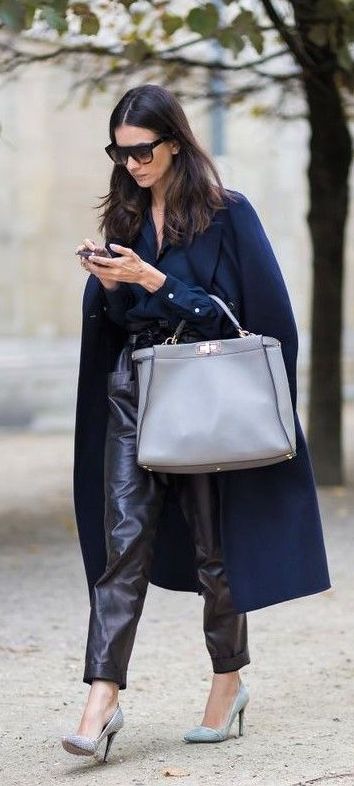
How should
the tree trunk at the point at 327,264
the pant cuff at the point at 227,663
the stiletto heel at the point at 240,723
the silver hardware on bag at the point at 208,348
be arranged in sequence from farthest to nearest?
the tree trunk at the point at 327,264 → the stiletto heel at the point at 240,723 → the pant cuff at the point at 227,663 → the silver hardware on bag at the point at 208,348

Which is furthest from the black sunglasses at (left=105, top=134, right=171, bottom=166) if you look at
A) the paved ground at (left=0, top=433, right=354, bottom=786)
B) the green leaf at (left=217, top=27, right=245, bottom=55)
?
the green leaf at (left=217, top=27, right=245, bottom=55)

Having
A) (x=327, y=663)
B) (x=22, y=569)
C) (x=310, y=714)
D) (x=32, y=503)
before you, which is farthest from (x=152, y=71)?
(x=310, y=714)

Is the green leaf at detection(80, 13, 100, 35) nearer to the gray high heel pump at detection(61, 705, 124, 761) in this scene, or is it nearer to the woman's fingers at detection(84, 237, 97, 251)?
the woman's fingers at detection(84, 237, 97, 251)

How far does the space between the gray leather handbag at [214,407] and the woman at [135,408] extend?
0.12m

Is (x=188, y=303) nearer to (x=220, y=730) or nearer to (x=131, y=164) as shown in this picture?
(x=131, y=164)

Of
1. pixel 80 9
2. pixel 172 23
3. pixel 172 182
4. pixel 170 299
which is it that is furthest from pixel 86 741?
pixel 172 23

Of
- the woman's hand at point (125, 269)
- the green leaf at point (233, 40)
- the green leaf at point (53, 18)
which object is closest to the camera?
the woman's hand at point (125, 269)

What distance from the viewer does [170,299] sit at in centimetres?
394

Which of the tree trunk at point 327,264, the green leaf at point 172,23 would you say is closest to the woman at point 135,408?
the green leaf at point 172,23

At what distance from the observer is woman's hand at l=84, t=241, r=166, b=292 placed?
3836 mm

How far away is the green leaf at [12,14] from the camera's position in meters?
6.02

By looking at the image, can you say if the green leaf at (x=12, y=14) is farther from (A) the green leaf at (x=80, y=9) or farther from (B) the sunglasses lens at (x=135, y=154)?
(B) the sunglasses lens at (x=135, y=154)

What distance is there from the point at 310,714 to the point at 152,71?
791 cm

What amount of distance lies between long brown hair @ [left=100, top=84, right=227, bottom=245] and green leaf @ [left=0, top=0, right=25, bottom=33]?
2.07 meters
